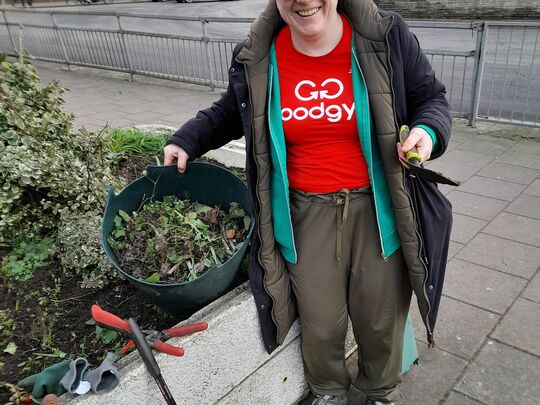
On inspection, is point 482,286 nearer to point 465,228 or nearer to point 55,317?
point 465,228

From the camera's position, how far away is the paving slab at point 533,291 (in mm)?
3170

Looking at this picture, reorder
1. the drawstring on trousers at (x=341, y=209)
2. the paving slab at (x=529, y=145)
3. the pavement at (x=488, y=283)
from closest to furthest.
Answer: the drawstring on trousers at (x=341, y=209), the pavement at (x=488, y=283), the paving slab at (x=529, y=145)

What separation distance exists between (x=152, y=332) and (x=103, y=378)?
250mm

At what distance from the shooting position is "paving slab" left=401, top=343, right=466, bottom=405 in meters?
2.57

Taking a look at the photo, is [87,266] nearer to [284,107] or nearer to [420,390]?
[284,107]

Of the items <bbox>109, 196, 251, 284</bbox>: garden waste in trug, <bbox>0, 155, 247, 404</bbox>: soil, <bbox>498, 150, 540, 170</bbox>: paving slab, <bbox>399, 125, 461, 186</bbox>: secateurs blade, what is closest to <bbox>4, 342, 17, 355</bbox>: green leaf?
<bbox>0, 155, 247, 404</bbox>: soil

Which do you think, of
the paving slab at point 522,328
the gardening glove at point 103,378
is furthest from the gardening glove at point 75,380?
the paving slab at point 522,328

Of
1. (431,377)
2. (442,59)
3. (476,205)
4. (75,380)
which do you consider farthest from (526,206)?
(75,380)

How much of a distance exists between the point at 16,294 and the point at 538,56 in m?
10.5

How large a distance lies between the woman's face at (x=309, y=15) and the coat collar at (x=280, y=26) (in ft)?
0.28

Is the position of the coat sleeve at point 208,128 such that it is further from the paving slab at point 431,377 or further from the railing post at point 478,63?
the railing post at point 478,63

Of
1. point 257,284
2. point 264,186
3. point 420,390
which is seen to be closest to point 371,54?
point 264,186

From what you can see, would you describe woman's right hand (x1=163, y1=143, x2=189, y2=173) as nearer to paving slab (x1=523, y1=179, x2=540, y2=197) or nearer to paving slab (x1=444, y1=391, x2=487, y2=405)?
paving slab (x1=444, y1=391, x2=487, y2=405)

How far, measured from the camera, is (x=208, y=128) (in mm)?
2229
